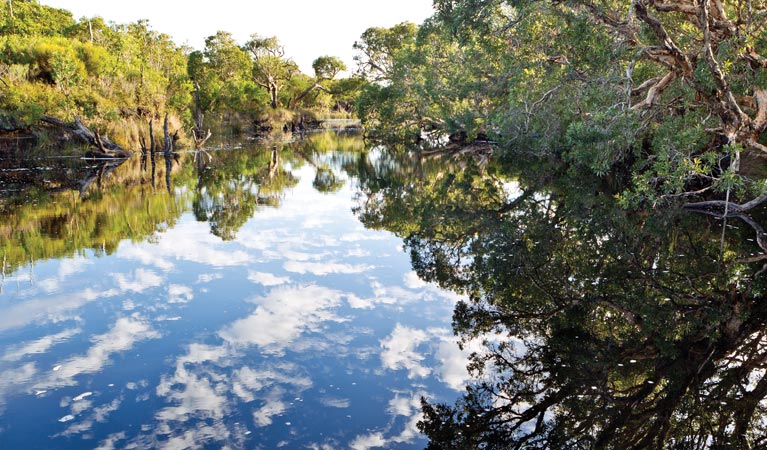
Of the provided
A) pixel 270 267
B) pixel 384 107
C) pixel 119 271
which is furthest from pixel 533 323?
pixel 384 107

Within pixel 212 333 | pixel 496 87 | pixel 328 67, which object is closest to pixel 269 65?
pixel 328 67

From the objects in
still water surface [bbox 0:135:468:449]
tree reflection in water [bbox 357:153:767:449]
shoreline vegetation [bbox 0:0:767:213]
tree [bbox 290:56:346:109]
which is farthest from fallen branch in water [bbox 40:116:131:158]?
tree [bbox 290:56:346:109]

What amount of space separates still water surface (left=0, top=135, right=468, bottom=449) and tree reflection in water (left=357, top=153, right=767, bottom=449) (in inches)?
20.8

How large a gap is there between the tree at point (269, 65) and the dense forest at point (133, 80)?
11cm

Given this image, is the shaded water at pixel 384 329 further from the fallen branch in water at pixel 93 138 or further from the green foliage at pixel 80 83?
the green foliage at pixel 80 83

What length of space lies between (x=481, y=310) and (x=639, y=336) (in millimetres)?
2107

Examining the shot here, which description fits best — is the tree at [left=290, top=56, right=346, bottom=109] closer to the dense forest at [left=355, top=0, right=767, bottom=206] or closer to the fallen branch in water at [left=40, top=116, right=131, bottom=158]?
the fallen branch in water at [left=40, top=116, right=131, bottom=158]

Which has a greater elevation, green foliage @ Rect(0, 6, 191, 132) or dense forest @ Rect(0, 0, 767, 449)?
green foliage @ Rect(0, 6, 191, 132)

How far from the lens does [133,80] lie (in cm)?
3216

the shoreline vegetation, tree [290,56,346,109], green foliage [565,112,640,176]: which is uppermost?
tree [290,56,346,109]

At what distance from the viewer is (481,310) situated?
7.68 metres

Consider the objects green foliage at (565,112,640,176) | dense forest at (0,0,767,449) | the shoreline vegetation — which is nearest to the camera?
dense forest at (0,0,767,449)

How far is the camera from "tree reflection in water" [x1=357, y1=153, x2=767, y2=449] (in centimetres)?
478

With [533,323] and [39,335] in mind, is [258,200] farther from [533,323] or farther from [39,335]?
[533,323]
